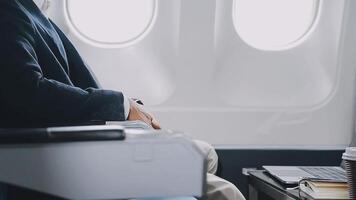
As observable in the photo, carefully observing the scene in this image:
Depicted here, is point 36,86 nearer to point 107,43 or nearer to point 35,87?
point 35,87

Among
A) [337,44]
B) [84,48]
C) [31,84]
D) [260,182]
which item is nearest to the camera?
[31,84]

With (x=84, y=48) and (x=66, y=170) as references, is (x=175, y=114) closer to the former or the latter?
(x=84, y=48)

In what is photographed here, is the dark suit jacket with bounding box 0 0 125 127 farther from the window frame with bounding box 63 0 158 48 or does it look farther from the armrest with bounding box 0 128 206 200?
the window frame with bounding box 63 0 158 48

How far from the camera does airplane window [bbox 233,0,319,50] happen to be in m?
2.32

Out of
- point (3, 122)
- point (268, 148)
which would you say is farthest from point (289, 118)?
point (3, 122)

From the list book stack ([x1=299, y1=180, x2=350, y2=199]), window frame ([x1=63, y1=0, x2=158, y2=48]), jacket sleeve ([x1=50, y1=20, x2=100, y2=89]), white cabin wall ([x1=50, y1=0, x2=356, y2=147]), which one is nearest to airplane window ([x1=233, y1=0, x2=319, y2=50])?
white cabin wall ([x1=50, y1=0, x2=356, y2=147])

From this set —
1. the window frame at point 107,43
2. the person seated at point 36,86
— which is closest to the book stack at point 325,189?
the person seated at point 36,86

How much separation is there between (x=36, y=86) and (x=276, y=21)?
1.63 meters

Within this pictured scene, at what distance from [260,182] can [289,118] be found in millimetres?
515

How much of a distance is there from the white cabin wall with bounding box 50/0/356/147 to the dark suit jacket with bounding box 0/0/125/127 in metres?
0.95

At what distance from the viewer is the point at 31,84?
1.00 meters

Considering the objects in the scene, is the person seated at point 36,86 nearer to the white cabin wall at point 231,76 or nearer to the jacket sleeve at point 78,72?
the jacket sleeve at point 78,72

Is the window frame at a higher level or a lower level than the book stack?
higher

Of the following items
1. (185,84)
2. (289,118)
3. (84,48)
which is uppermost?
(84,48)
